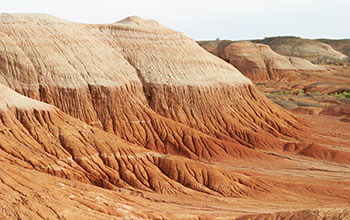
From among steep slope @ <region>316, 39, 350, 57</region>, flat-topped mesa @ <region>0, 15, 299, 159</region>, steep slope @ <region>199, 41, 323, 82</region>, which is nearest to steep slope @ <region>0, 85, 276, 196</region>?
flat-topped mesa @ <region>0, 15, 299, 159</region>

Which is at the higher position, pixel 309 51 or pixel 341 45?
pixel 341 45

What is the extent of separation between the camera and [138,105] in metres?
41.7

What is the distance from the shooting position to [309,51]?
12862cm

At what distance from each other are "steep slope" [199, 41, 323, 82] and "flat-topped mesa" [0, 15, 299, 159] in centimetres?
4825

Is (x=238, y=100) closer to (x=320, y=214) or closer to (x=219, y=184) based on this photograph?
(x=219, y=184)

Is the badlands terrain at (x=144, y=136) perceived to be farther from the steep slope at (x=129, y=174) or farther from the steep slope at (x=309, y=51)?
the steep slope at (x=309, y=51)

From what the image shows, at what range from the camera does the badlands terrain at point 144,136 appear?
24.7 metres

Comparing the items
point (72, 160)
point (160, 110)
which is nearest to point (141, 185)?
point (72, 160)

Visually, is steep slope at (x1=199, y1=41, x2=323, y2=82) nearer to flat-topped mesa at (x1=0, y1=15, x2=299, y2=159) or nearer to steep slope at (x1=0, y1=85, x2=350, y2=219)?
flat-topped mesa at (x1=0, y1=15, x2=299, y2=159)

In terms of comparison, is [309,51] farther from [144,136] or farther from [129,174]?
[129,174]

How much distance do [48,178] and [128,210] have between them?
14.0 feet

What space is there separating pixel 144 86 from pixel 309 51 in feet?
306

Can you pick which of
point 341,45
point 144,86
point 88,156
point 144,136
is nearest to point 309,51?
point 341,45

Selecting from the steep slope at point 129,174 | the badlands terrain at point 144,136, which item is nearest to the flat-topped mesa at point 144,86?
the badlands terrain at point 144,136
